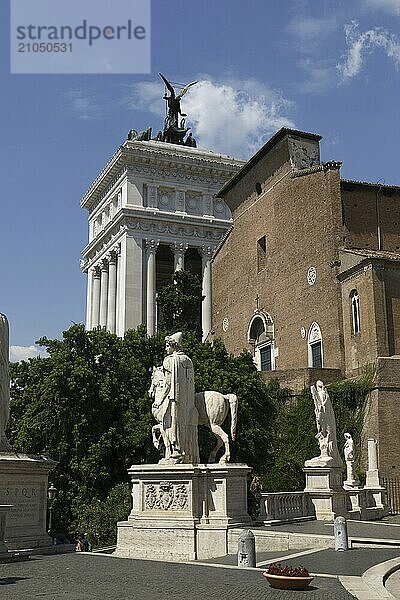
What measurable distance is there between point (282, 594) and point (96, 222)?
2877 inches

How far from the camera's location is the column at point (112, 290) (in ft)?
229

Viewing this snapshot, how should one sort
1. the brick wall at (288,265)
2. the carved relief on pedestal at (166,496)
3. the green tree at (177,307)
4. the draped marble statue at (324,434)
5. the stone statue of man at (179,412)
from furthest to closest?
the green tree at (177,307) < the brick wall at (288,265) < the draped marble statue at (324,434) < the stone statue of man at (179,412) < the carved relief on pedestal at (166,496)

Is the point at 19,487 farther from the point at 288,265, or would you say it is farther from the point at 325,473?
the point at 288,265

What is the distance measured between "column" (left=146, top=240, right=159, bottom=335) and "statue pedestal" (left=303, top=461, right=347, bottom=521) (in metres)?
45.7

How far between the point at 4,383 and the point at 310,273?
Answer: 106 feet

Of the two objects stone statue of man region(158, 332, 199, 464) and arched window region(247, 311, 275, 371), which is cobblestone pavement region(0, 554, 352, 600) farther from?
arched window region(247, 311, 275, 371)

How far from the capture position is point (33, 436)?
84.2 feet

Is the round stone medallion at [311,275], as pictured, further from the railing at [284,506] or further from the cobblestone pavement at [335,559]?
the cobblestone pavement at [335,559]

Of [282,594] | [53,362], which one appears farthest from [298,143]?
[282,594]

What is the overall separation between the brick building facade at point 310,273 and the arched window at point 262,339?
72 mm

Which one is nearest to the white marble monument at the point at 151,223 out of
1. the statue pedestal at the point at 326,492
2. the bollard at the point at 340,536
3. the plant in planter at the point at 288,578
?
the statue pedestal at the point at 326,492

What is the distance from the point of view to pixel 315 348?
4250 cm

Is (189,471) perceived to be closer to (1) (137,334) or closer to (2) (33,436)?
(2) (33,436)

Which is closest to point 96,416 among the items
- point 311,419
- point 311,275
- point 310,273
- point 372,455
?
point 372,455
